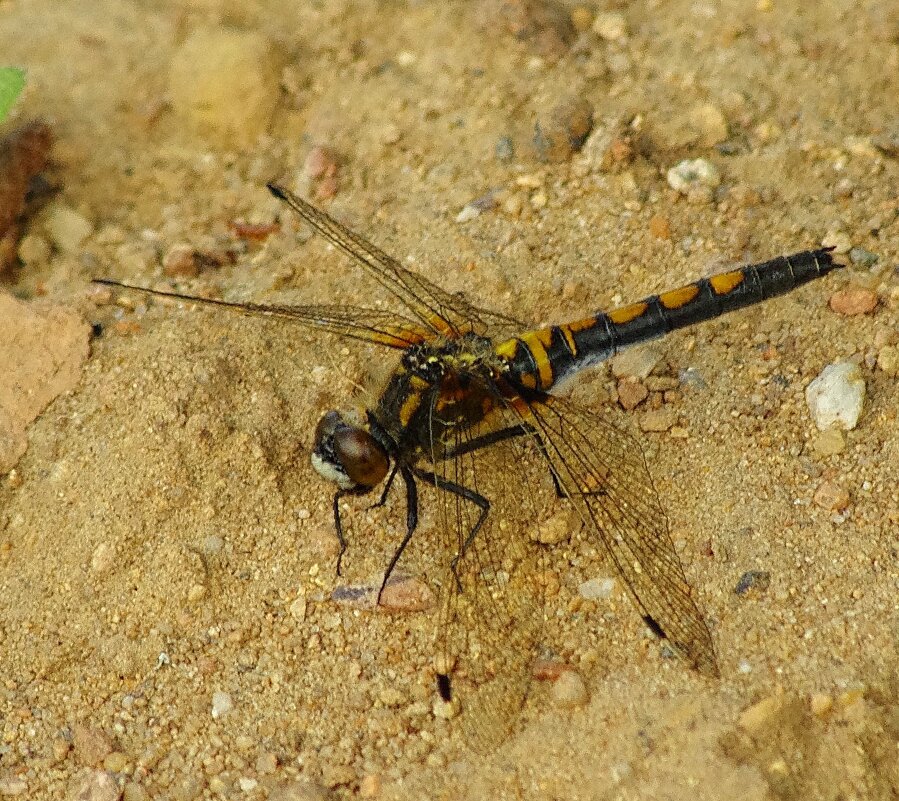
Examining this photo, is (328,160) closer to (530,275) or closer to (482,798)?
(530,275)

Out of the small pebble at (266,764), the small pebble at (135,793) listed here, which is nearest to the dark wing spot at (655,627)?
the small pebble at (266,764)

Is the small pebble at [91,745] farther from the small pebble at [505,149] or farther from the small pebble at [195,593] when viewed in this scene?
the small pebble at [505,149]

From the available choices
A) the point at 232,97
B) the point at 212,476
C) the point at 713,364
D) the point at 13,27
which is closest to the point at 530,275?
the point at 713,364

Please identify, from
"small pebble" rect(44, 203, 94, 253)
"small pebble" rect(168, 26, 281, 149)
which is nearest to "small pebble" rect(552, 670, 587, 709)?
"small pebble" rect(44, 203, 94, 253)

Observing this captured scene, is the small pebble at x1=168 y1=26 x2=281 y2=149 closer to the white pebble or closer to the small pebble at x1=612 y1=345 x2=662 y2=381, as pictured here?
the white pebble

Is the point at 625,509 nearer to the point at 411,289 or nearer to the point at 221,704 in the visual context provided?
the point at 411,289
